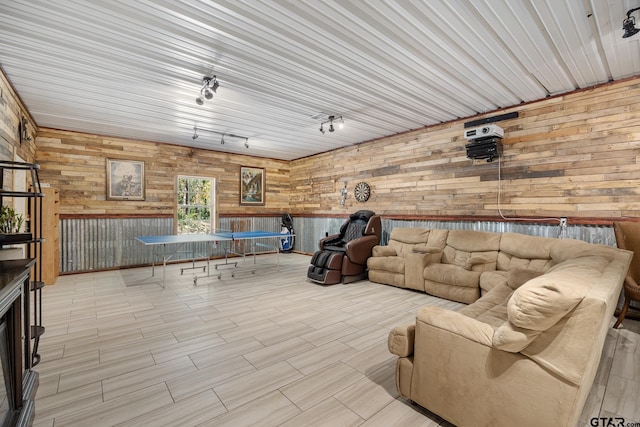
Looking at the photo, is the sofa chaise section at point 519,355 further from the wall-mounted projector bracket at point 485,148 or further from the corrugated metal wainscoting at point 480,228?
the wall-mounted projector bracket at point 485,148

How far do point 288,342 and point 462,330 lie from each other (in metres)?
1.76

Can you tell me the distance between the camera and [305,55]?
122 inches

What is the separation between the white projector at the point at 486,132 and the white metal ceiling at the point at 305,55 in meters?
0.39

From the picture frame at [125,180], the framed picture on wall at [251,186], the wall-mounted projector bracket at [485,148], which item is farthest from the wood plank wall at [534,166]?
the picture frame at [125,180]

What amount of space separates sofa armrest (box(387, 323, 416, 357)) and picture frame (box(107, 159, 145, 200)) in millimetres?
6515

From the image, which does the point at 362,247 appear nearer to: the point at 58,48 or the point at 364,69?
the point at 364,69

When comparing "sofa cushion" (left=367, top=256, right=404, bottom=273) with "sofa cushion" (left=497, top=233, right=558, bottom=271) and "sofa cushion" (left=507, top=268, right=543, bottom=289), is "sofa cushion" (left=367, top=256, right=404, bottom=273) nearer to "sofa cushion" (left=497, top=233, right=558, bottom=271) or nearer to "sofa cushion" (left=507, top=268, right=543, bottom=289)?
"sofa cushion" (left=497, top=233, right=558, bottom=271)

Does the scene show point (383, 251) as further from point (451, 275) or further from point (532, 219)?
point (532, 219)

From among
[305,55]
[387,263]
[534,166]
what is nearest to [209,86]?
[305,55]

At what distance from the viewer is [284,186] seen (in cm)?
909

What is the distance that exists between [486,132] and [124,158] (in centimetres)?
697

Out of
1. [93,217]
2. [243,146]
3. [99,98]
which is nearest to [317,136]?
[243,146]

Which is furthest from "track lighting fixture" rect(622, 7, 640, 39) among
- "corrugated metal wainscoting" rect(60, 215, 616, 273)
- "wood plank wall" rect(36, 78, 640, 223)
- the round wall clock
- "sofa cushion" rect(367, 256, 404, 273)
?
Answer: the round wall clock

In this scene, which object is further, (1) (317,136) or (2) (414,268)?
(1) (317,136)
